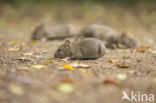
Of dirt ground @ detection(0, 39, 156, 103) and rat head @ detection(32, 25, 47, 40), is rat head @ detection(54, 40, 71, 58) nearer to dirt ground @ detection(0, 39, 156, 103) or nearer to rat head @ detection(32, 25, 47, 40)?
dirt ground @ detection(0, 39, 156, 103)

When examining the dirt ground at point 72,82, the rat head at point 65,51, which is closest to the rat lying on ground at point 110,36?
the rat head at point 65,51

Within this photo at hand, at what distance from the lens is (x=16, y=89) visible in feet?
7.04

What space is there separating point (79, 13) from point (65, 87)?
783 cm

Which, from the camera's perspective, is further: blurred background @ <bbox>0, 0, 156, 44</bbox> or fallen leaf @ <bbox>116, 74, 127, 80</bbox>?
blurred background @ <bbox>0, 0, 156, 44</bbox>

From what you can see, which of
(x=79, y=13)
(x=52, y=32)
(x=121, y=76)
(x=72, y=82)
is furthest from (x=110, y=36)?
(x=79, y=13)

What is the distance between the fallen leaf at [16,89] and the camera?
6.93 feet

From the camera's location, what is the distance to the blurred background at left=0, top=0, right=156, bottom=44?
8.89 meters

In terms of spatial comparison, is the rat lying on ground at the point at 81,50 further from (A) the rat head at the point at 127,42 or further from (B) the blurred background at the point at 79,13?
(B) the blurred background at the point at 79,13

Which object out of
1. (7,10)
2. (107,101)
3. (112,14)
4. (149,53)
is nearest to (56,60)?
(107,101)

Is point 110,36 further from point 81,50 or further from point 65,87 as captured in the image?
point 65,87

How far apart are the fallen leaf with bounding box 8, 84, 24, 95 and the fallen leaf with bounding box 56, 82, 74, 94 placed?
1.14 ft

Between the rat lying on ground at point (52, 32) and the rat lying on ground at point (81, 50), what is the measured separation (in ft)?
9.18

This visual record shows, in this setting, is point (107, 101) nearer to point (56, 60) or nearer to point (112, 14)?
point (56, 60)

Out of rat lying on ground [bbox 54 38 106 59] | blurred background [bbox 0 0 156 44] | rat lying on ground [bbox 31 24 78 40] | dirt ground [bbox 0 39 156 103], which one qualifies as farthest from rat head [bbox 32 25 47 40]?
dirt ground [bbox 0 39 156 103]
